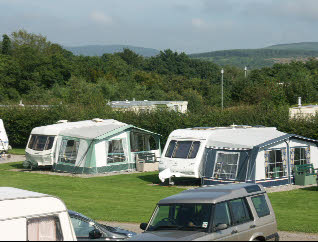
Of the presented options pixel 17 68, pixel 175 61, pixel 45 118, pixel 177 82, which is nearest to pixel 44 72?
pixel 17 68

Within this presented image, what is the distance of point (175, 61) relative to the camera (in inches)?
4683

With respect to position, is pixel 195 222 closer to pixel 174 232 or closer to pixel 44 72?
pixel 174 232

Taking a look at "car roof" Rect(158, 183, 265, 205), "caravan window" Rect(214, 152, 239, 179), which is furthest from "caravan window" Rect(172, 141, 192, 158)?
"car roof" Rect(158, 183, 265, 205)

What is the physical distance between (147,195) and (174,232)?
44.3ft

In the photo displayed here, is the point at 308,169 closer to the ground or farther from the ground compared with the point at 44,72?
closer to the ground

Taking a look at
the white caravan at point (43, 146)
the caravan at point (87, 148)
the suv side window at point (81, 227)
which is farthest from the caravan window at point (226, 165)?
the suv side window at point (81, 227)

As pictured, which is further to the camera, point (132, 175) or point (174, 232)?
point (132, 175)

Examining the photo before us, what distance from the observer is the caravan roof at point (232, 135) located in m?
24.3

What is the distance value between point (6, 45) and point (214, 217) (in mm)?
98753

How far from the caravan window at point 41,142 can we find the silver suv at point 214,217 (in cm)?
2156

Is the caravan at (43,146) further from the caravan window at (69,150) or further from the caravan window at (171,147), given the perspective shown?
the caravan window at (171,147)

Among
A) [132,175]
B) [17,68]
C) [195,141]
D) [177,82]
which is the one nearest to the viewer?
[195,141]

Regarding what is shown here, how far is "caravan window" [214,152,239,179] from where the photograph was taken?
79.1 feet

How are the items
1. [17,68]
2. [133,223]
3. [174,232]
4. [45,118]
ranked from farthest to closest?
1. [17,68]
2. [45,118]
3. [133,223]
4. [174,232]
